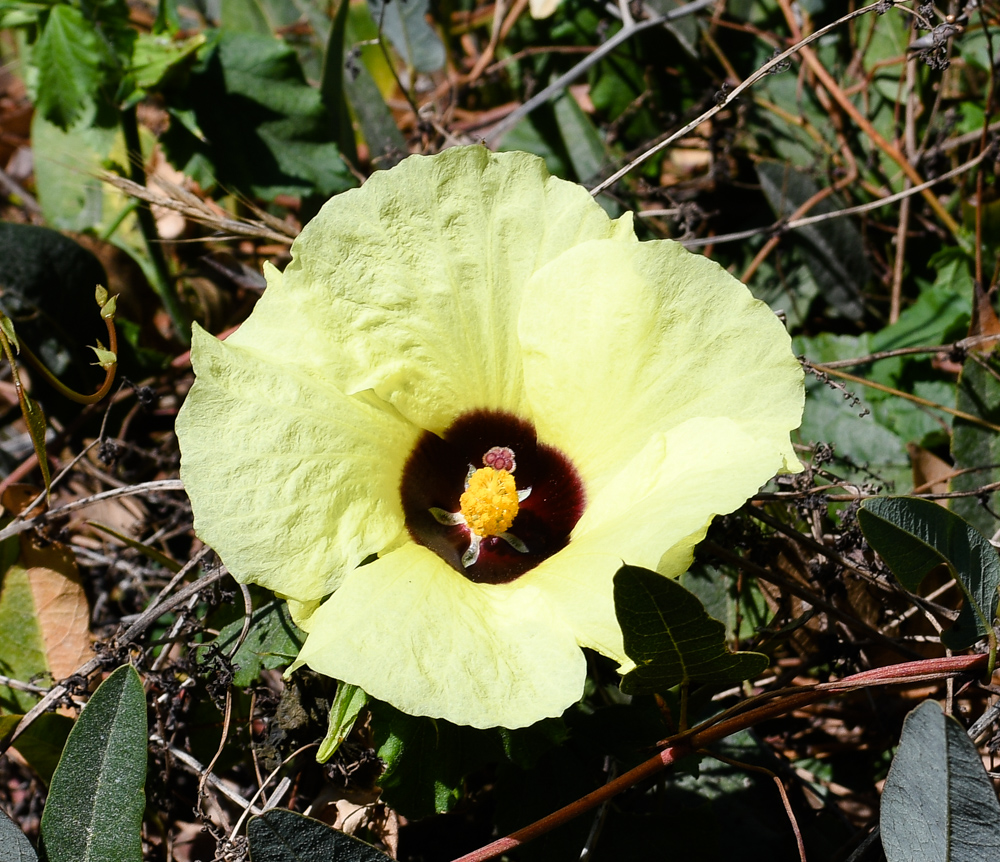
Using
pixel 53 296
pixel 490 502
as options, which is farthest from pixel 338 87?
pixel 490 502

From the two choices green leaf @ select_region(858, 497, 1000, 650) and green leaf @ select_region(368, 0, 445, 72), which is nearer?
green leaf @ select_region(858, 497, 1000, 650)

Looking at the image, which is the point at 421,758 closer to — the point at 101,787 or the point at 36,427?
the point at 101,787

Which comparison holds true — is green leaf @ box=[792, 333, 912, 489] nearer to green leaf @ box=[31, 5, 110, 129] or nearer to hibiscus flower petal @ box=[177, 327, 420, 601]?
hibiscus flower petal @ box=[177, 327, 420, 601]

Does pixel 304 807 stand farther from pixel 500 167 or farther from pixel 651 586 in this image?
pixel 500 167

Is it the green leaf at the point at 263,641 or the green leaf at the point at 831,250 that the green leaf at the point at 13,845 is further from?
the green leaf at the point at 831,250

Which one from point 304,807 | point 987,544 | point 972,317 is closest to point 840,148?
point 972,317

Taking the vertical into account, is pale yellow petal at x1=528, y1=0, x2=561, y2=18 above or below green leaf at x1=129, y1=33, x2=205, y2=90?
below

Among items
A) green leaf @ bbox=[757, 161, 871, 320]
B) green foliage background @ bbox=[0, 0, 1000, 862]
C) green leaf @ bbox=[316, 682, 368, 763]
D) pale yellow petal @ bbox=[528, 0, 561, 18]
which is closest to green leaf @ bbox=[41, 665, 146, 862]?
green foliage background @ bbox=[0, 0, 1000, 862]
